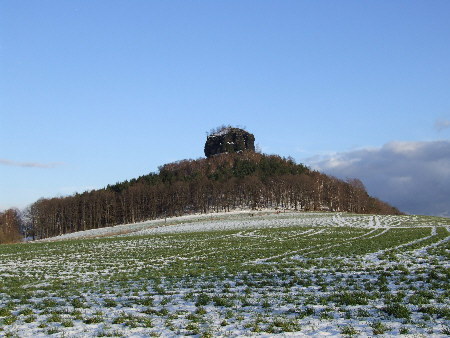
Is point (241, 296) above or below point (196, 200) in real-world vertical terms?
below

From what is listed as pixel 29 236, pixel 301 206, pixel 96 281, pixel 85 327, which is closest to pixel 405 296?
pixel 85 327

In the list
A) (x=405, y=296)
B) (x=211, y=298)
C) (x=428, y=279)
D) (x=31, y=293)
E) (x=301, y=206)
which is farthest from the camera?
(x=301, y=206)

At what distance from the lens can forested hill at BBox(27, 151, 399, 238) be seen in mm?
121062

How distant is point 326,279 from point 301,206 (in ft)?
346

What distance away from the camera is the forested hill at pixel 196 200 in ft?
397

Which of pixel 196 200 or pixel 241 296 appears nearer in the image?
pixel 241 296

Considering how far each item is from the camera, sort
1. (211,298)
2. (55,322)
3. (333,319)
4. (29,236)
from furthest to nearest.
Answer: (29,236) < (211,298) < (55,322) < (333,319)

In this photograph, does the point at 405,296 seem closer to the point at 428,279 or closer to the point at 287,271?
the point at 428,279

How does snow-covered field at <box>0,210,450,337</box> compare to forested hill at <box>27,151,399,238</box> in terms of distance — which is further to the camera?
forested hill at <box>27,151,399,238</box>

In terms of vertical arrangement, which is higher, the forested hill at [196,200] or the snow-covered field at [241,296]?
the forested hill at [196,200]

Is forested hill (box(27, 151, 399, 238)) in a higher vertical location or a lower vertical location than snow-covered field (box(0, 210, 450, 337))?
higher

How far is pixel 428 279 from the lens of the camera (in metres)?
15.9

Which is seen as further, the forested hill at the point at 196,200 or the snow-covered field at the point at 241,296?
the forested hill at the point at 196,200

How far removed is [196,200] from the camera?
404 ft
